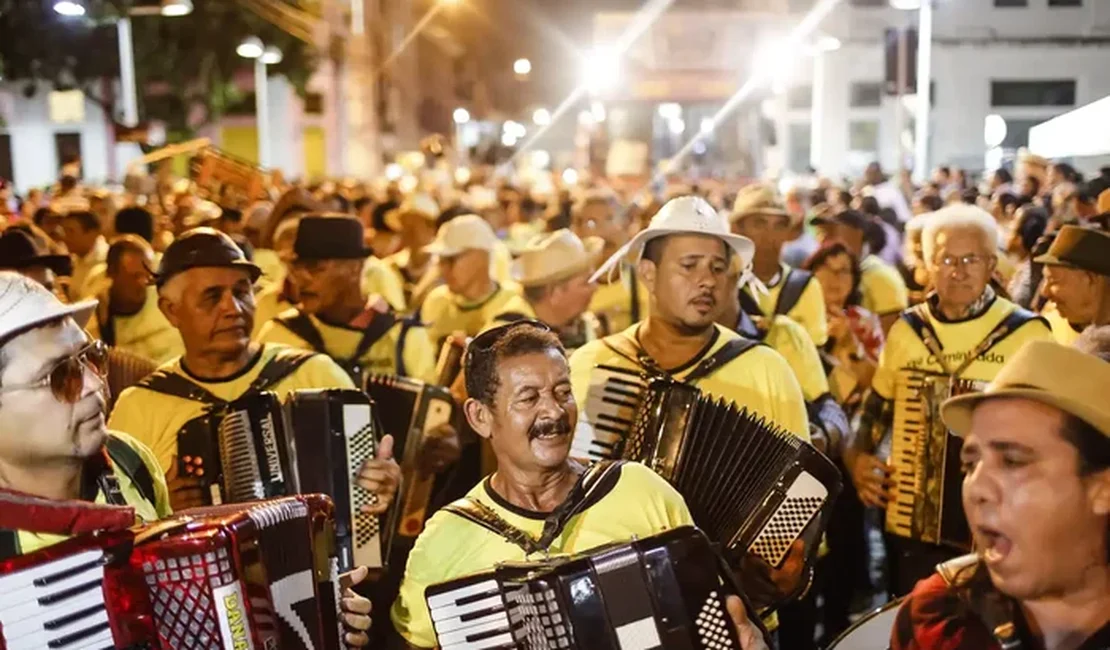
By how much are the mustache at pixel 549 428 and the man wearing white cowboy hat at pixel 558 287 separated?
131 inches

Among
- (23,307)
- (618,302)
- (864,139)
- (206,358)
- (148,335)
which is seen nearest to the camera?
(23,307)

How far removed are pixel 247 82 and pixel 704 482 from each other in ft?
149

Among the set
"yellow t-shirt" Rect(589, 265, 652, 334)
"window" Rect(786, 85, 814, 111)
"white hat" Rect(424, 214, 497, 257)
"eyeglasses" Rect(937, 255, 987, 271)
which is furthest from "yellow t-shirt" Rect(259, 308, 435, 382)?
"window" Rect(786, 85, 814, 111)

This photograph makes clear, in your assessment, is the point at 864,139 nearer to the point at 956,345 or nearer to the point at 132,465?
the point at 956,345

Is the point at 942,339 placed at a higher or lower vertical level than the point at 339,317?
lower

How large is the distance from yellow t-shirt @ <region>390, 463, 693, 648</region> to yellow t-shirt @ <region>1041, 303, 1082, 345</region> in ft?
9.05

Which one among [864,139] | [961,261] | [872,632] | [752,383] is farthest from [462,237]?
[864,139]

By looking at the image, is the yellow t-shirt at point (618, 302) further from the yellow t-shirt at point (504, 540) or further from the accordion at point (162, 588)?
the accordion at point (162, 588)

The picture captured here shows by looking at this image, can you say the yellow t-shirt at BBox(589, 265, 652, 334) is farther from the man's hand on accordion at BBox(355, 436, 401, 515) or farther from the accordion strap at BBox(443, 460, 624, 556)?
the accordion strap at BBox(443, 460, 624, 556)

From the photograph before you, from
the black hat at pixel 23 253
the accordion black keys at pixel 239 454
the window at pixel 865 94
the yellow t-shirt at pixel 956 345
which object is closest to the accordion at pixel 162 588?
the accordion black keys at pixel 239 454

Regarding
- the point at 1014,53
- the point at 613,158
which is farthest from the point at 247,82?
the point at 1014,53

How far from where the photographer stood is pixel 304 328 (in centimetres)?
669

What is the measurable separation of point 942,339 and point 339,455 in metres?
2.90

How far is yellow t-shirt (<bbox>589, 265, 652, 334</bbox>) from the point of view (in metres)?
8.73
